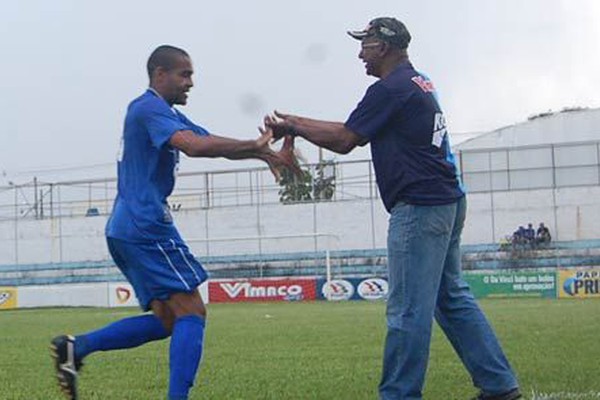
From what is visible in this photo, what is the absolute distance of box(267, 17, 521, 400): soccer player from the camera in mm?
6293

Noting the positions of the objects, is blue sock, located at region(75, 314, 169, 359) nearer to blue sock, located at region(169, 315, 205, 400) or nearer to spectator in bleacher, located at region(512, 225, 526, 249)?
blue sock, located at region(169, 315, 205, 400)

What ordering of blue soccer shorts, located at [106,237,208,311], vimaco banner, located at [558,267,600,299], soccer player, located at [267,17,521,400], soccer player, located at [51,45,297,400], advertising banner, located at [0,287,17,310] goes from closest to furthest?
soccer player, located at [267,17,521,400], soccer player, located at [51,45,297,400], blue soccer shorts, located at [106,237,208,311], vimaco banner, located at [558,267,600,299], advertising banner, located at [0,287,17,310]

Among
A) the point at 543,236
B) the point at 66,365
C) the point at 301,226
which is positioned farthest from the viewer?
the point at 301,226

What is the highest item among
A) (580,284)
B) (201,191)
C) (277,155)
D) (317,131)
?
(201,191)

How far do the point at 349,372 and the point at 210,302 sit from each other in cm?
3246

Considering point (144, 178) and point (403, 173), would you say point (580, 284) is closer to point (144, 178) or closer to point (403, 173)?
point (403, 173)

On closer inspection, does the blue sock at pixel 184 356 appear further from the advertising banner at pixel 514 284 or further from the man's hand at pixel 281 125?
the advertising banner at pixel 514 284

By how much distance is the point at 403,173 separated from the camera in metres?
6.36

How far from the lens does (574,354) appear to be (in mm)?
11031

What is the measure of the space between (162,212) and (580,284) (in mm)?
35306

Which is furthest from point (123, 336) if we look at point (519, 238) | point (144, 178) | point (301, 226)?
point (301, 226)

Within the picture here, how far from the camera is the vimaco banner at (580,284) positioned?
39.8 metres

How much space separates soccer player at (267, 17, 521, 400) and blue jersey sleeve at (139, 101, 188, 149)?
1.72 ft

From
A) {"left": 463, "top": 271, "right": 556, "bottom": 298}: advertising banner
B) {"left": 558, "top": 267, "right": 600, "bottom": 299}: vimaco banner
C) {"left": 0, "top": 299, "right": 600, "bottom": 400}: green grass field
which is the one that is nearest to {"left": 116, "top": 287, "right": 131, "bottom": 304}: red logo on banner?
{"left": 463, "top": 271, "right": 556, "bottom": 298}: advertising banner
